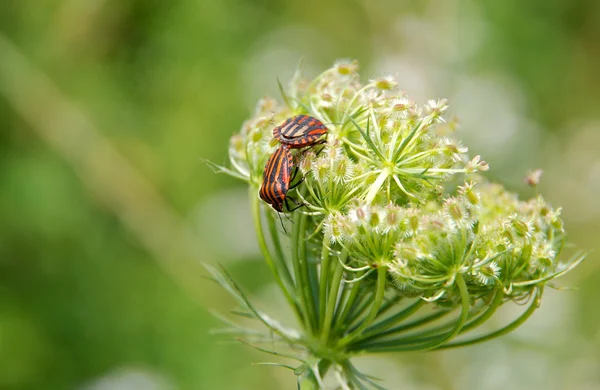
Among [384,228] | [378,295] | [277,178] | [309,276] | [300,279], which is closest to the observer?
[384,228]

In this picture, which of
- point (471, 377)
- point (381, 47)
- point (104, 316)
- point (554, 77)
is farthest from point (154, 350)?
point (554, 77)

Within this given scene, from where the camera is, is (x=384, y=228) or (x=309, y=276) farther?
(x=309, y=276)

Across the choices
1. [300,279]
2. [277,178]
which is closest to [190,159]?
[300,279]

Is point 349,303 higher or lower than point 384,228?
lower

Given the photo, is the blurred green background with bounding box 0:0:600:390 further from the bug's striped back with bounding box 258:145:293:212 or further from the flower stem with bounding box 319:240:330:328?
the bug's striped back with bounding box 258:145:293:212

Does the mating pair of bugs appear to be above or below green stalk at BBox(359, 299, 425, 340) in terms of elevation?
above

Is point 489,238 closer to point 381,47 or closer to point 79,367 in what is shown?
point 79,367

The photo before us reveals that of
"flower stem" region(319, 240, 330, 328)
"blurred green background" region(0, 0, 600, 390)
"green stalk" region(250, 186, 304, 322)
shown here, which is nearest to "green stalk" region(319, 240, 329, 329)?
"flower stem" region(319, 240, 330, 328)

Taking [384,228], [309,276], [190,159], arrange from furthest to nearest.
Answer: [190,159], [309,276], [384,228]

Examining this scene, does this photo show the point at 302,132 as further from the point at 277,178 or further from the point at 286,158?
the point at 277,178
